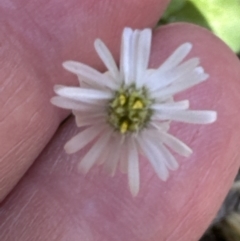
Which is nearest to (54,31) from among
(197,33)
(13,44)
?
(13,44)

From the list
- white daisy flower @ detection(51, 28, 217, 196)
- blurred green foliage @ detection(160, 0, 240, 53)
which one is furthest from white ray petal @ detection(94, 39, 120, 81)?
blurred green foliage @ detection(160, 0, 240, 53)

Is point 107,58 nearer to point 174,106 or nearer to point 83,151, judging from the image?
point 174,106

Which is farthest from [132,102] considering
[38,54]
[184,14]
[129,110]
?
[184,14]

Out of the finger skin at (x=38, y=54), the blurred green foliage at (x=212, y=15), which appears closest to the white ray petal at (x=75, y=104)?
the finger skin at (x=38, y=54)

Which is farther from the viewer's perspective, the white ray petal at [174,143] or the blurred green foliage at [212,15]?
the blurred green foliage at [212,15]

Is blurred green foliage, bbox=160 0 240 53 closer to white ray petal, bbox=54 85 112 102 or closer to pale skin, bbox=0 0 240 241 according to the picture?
pale skin, bbox=0 0 240 241

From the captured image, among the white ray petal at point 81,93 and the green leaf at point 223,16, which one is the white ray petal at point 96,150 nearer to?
the white ray petal at point 81,93

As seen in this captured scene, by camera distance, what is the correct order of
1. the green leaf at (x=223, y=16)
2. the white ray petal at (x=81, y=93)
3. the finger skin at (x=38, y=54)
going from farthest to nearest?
the green leaf at (x=223, y=16)
the finger skin at (x=38, y=54)
the white ray petal at (x=81, y=93)
